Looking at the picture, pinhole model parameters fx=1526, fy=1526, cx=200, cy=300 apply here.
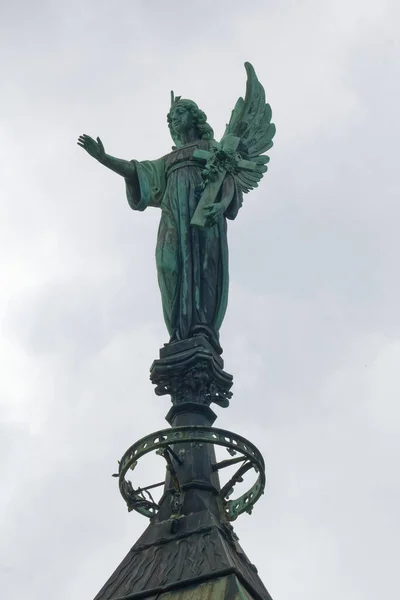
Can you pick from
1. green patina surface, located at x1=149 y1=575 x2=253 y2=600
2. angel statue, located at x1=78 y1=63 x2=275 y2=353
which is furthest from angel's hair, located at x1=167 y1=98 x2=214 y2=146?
green patina surface, located at x1=149 y1=575 x2=253 y2=600

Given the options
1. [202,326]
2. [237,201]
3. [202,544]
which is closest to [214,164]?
[237,201]

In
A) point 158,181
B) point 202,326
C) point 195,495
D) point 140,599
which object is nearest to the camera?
point 140,599

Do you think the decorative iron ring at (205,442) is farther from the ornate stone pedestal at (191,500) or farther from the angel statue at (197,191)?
the angel statue at (197,191)

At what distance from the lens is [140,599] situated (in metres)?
15.0

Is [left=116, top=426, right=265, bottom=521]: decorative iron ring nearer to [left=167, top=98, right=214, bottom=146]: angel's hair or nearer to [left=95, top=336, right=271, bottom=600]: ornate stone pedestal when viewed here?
[left=95, top=336, right=271, bottom=600]: ornate stone pedestal

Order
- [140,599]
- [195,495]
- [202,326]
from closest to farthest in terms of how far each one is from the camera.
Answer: [140,599]
[195,495]
[202,326]

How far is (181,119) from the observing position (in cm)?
1900

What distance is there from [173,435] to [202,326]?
166 cm

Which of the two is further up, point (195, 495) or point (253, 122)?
point (253, 122)

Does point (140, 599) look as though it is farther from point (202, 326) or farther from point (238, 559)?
point (202, 326)

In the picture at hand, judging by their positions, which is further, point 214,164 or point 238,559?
point 214,164

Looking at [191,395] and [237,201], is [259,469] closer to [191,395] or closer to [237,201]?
[191,395]

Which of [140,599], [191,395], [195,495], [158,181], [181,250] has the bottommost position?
[140,599]

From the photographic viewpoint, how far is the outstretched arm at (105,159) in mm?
17781
